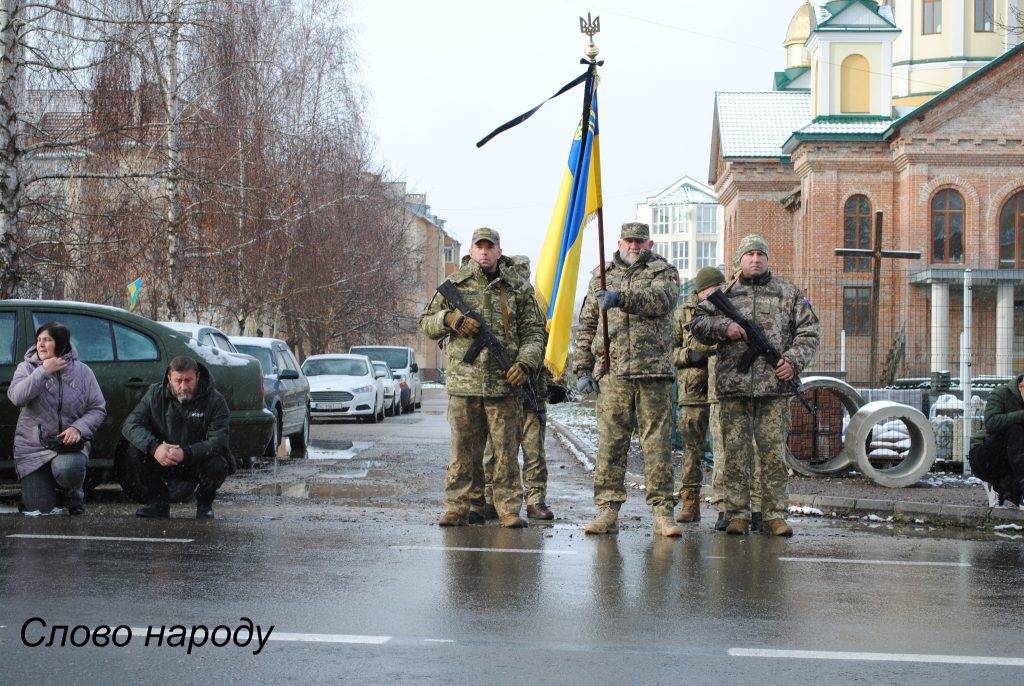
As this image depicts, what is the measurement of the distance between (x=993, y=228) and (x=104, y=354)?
3917cm

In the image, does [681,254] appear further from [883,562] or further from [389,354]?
[883,562]

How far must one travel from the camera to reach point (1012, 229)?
4569cm

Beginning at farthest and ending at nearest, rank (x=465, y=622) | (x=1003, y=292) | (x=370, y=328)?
(x=370, y=328) → (x=1003, y=292) → (x=465, y=622)

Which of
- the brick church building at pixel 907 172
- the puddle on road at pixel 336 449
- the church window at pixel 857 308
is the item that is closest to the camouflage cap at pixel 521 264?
the puddle on road at pixel 336 449

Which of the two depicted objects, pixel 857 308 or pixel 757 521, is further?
pixel 857 308

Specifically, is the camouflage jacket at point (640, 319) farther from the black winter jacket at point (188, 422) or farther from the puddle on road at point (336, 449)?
the puddle on road at point (336, 449)

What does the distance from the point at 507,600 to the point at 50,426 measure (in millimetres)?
5071

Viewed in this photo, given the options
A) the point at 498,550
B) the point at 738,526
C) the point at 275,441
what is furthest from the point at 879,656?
the point at 275,441

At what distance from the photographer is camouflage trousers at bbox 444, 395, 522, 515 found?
9953 mm

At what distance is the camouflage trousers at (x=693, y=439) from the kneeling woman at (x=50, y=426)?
4745 millimetres

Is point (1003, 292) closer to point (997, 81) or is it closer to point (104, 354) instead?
point (997, 81)

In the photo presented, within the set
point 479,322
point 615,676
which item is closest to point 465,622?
point 615,676

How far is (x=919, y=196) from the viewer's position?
4566 cm

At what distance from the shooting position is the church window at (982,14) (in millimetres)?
52906
